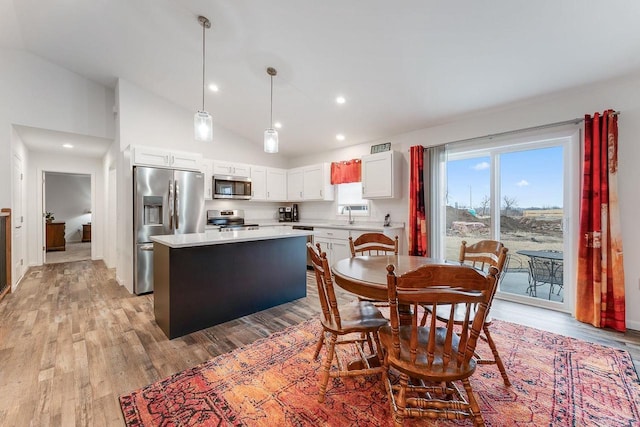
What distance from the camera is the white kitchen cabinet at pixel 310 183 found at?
17.5 ft

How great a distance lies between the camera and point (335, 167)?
528cm

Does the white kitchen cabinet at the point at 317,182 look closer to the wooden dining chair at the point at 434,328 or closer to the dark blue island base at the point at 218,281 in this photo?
the dark blue island base at the point at 218,281

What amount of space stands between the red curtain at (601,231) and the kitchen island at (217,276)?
3.02 meters

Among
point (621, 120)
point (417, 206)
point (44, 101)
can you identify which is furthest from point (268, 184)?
point (621, 120)

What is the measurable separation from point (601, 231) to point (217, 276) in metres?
3.83

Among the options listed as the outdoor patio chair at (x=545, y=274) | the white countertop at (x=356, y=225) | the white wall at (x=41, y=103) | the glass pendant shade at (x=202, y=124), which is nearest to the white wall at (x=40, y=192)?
the white wall at (x=41, y=103)

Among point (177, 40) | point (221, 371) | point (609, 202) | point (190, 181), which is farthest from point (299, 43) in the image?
point (609, 202)

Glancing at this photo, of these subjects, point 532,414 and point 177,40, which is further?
point 177,40

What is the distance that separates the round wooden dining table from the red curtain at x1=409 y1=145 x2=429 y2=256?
179 cm

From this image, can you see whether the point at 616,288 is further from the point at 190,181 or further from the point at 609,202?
the point at 190,181

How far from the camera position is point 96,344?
2.38 meters

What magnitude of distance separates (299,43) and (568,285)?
13.1ft

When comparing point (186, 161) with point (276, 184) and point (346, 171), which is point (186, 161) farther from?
point (346, 171)

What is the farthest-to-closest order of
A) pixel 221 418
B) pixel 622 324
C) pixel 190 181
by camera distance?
pixel 190 181
pixel 622 324
pixel 221 418
